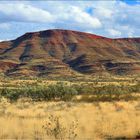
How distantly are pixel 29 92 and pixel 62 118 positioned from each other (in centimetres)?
2311

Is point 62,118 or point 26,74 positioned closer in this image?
point 62,118

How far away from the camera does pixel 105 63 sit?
195 metres

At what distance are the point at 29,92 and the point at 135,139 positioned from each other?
29339 millimetres

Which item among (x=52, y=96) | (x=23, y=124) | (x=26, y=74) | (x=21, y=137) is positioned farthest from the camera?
(x=26, y=74)

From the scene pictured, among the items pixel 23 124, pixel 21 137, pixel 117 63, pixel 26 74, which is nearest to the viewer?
pixel 21 137

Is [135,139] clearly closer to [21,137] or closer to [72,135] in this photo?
[72,135]

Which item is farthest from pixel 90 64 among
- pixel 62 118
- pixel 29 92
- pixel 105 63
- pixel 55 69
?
pixel 62 118

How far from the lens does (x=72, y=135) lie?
1553cm

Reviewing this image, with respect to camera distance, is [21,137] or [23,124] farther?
[23,124]

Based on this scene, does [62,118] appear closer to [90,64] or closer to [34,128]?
[34,128]

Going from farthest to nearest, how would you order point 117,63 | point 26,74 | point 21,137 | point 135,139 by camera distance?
point 117,63, point 26,74, point 21,137, point 135,139

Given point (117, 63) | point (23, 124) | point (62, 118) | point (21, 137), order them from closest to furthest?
point (21, 137) < point (23, 124) < point (62, 118) < point (117, 63)

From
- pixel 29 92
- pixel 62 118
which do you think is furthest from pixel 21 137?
pixel 29 92

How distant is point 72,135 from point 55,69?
6421 inches
